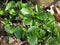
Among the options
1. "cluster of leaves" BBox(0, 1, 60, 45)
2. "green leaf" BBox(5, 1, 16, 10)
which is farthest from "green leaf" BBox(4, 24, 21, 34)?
"green leaf" BBox(5, 1, 16, 10)

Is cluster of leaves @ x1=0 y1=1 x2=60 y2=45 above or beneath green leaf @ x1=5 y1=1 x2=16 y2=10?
beneath

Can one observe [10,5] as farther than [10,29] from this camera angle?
Yes

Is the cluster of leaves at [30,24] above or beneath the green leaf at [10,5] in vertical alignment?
beneath

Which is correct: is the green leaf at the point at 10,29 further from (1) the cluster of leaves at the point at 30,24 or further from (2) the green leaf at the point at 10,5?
(2) the green leaf at the point at 10,5

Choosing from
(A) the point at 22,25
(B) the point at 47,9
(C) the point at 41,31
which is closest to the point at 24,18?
(A) the point at 22,25

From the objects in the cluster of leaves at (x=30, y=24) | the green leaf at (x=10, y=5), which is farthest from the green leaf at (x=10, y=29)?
the green leaf at (x=10, y=5)

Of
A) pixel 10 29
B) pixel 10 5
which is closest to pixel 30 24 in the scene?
pixel 10 29

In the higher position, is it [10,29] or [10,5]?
[10,5]

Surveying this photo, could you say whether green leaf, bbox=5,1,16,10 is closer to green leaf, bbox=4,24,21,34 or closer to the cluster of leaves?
the cluster of leaves

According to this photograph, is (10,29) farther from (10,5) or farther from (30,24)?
(10,5)
